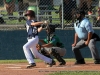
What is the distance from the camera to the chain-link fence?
16.0 metres

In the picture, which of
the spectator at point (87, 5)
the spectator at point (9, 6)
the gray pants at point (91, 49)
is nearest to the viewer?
the gray pants at point (91, 49)

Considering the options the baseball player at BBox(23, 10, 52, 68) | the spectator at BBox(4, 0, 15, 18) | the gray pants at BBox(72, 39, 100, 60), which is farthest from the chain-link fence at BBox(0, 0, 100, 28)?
the baseball player at BBox(23, 10, 52, 68)

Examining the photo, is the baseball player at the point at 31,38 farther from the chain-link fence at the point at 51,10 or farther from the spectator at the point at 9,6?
the spectator at the point at 9,6

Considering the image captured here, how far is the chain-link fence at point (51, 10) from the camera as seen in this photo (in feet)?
52.4

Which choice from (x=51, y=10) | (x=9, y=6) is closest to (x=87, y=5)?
(x=51, y=10)

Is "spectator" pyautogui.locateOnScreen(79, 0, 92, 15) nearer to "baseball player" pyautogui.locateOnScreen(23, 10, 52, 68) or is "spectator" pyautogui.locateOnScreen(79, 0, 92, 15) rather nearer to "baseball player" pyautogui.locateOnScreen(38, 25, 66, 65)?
"baseball player" pyautogui.locateOnScreen(38, 25, 66, 65)

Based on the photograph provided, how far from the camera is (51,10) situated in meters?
16.1

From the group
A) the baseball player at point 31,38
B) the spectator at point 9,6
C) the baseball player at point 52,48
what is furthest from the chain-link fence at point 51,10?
the baseball player at point 31,38

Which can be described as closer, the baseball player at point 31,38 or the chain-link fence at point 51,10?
the baseball player at point 31,38

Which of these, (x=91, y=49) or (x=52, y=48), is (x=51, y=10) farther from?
(x=52, y=48)

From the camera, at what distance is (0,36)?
1572cm

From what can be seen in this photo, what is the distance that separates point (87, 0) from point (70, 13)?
924mm

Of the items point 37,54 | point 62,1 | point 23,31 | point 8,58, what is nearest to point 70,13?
point 62,1

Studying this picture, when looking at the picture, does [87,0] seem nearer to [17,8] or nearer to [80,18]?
[17,8]
